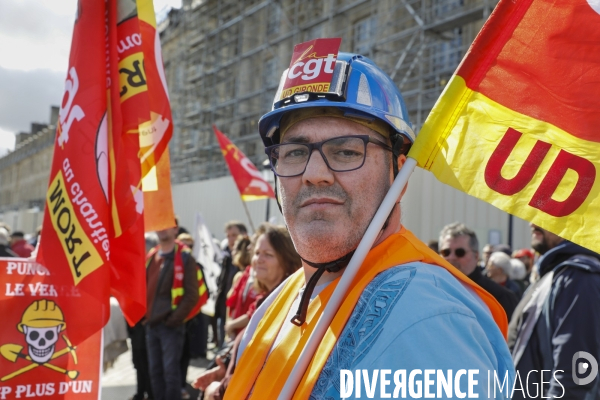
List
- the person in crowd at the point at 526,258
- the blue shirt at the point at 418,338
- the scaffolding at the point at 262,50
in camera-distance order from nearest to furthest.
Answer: the blue shirt at the point at 418,338
the person in crowd at the point at 526,258
the scaffolding at the point at 262,50

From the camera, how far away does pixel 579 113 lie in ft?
4.79

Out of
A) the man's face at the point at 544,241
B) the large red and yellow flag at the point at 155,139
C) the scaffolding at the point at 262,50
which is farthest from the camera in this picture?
the scaffolding at the point at 262,50

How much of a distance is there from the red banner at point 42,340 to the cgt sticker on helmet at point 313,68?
53.9 inches

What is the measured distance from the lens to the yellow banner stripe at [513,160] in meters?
1.40

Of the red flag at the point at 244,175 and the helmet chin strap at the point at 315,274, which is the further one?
the red flag at the point at 244,175

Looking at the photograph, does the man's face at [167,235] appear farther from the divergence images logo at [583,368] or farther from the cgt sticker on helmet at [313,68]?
the cgt sticker on helmet at [313,68]

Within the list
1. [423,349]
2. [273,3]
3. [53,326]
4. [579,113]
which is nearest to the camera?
[423,349]

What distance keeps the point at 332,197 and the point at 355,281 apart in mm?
240

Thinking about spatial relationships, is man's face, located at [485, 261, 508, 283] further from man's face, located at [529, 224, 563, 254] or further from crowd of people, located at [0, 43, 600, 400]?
crowd of people, located at [0, 43, 600, 400]

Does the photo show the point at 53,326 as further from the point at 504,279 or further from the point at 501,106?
the point at 504,279

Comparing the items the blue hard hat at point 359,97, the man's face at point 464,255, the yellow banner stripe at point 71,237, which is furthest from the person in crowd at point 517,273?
the blue hard hat at point 359,97

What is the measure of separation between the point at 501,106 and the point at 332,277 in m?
0.65

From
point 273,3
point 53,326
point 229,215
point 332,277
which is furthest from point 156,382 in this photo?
point 273,3

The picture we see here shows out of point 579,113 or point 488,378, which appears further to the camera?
point 579,113
